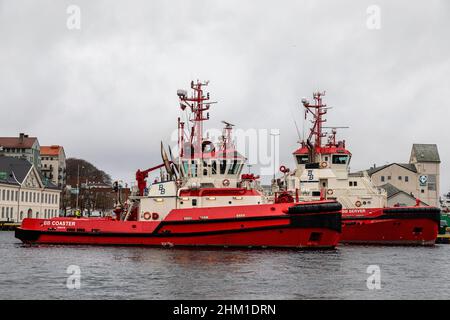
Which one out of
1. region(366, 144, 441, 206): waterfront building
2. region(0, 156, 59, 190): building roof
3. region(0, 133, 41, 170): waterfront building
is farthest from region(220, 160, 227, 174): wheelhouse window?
region(0, 133, 41, 170): waterfront building

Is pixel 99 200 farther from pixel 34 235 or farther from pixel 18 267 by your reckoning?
pixel 18 267

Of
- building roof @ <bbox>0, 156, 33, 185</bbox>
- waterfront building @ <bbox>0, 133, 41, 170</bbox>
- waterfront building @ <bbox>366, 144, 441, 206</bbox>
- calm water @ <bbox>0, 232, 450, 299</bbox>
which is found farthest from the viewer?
waterfront building @ <bbox>0, 133, 41, 170</bbox>

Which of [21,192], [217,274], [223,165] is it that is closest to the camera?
[217,274]

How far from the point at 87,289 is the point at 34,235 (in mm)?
18180

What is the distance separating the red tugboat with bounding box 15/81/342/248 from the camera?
33.1 meters

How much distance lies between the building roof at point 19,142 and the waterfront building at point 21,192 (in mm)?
27197

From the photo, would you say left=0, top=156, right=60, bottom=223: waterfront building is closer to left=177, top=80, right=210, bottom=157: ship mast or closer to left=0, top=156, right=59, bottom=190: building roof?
left=0, top=156, right=59, bottom=190: building roof

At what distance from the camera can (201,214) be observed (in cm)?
3375

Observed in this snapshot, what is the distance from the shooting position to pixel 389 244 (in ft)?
139

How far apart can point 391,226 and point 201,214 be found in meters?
14.4

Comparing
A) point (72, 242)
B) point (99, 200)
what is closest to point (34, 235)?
point (72, 242)

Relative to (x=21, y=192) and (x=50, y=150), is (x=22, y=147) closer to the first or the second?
(x=50, y=150)

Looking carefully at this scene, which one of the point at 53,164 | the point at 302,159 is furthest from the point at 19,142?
the point at 302,159

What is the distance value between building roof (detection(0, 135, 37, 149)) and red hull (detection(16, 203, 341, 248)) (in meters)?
83.7
